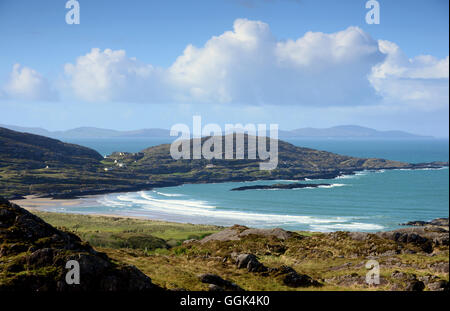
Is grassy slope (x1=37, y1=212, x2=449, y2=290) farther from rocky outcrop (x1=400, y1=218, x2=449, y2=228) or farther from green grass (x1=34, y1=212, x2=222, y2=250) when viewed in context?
rocky outcrop (x1=400, y1=218, x2=449, y2=228)

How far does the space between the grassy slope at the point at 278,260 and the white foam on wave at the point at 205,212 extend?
47.4 metres

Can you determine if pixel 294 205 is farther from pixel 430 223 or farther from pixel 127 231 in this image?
pixel 127 231

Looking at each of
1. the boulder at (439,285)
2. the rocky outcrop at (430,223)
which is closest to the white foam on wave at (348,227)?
the rocky outcrop at (430,223)

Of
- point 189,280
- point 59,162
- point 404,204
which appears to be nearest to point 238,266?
point 189,280

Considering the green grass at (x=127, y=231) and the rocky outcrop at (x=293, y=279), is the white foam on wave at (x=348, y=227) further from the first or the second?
the rocky outcrop at (x=293, y=279)

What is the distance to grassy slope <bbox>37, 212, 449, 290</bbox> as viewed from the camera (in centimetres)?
2886

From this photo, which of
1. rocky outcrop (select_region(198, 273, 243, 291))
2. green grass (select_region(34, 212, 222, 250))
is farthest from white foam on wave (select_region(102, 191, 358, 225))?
rocky outcrop (select_region(198, 273, 243, 291))

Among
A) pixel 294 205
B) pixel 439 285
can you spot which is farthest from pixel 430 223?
pixel 439 285

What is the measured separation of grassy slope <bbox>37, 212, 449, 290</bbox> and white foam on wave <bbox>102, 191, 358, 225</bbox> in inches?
1866

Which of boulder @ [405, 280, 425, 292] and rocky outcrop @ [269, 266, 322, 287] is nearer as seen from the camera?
boulder @ [405, 280, 425, 292]

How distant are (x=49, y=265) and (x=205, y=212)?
93.9m

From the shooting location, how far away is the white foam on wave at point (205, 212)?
101m

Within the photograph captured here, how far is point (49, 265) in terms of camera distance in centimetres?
2208
